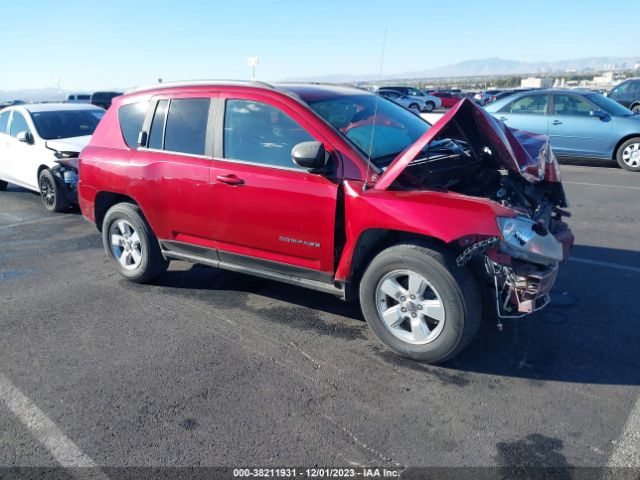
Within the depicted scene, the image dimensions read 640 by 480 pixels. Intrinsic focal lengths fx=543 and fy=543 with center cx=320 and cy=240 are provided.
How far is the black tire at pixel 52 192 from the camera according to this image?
8359mm

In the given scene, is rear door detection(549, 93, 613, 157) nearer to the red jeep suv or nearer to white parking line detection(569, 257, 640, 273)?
white parking line detection(569, 257, 640, 273)

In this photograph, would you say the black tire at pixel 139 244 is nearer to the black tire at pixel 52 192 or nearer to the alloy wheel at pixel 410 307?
the alloy wheel at pixel 410 307

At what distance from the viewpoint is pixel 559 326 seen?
413cm

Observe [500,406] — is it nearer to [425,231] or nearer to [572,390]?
[572,390]

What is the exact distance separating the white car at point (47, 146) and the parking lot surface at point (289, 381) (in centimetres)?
338

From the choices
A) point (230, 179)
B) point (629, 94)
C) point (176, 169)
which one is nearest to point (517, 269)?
point (230, 179)

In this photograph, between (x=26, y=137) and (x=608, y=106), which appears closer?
(x=26, y=137)

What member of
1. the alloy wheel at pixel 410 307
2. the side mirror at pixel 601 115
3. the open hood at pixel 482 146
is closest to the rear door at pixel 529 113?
the side mirror at pixel 601 115

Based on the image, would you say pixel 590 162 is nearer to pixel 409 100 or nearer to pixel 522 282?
pixel 522 282

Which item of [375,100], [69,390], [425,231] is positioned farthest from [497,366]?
[69,390]

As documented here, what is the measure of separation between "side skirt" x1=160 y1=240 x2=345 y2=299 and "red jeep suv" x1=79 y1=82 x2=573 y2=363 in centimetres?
1

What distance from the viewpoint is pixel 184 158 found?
180 inches

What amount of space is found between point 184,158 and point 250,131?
68cm

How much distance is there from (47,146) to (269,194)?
610 centimetres
